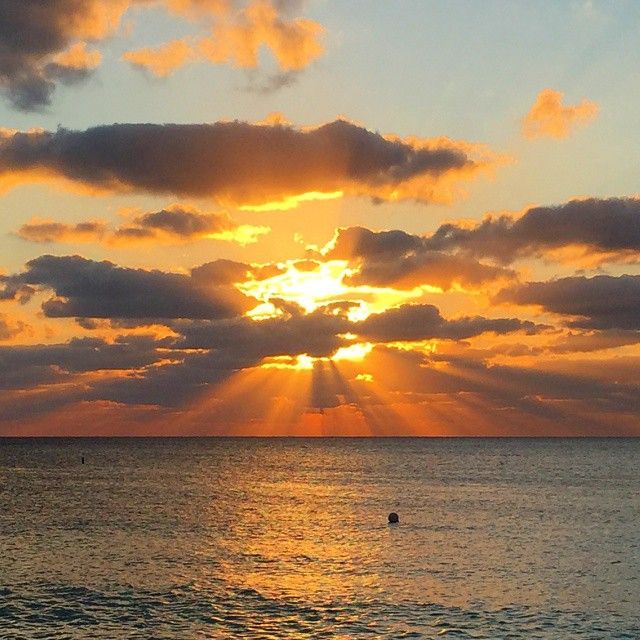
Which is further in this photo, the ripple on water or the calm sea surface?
the calm sea surface

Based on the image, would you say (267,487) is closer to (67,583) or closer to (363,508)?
(363,508)

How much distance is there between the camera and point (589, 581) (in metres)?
60.0

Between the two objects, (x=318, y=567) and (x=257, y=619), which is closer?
(x=257, y=619)

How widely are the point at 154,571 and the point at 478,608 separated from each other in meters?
23.3

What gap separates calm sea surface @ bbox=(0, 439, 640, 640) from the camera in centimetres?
4725

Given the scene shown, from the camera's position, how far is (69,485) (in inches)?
6029

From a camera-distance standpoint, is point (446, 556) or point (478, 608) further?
point (446, 556)

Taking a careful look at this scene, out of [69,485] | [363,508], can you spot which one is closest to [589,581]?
[363,508]

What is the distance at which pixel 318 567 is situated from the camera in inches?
2537

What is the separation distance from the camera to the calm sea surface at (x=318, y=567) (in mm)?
47250

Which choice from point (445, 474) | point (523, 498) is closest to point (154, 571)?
point (523, 498)

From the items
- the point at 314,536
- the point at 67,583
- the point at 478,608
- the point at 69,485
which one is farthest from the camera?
the point at 69,485

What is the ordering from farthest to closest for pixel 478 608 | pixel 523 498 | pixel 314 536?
pixel 523 498
pixel 314 536
pixel 478 608

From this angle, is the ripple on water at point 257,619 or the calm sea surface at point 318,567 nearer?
the ripple on water at point 257,619
